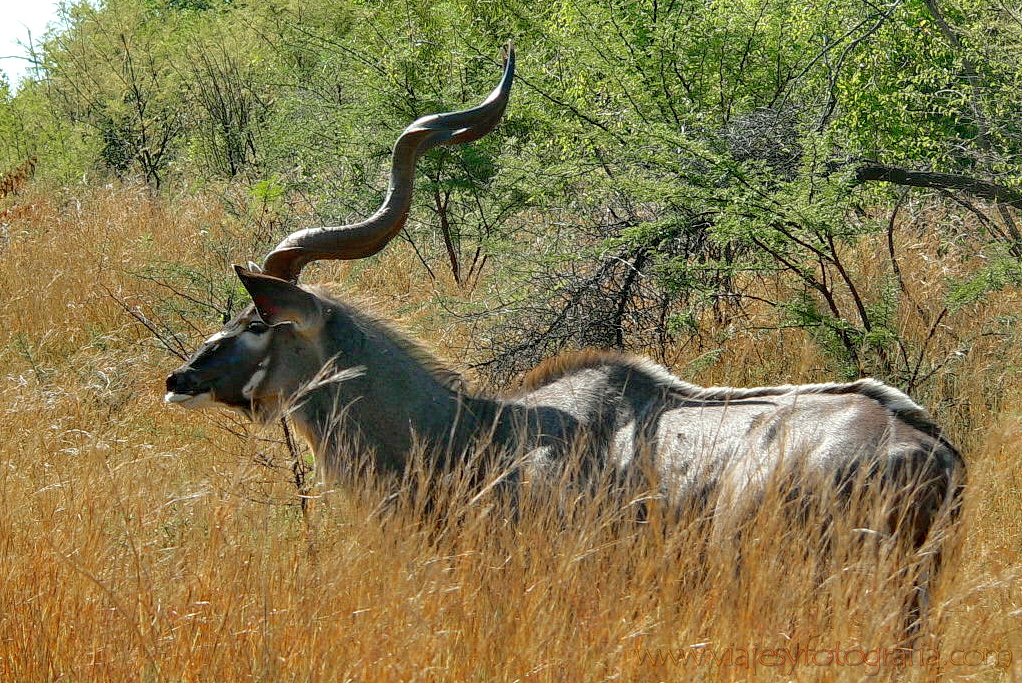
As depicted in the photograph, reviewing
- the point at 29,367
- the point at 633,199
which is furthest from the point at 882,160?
the point at 29,367

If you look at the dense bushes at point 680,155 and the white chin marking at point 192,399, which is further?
the dense bushes at point 680,155

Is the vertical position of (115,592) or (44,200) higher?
(44,200)

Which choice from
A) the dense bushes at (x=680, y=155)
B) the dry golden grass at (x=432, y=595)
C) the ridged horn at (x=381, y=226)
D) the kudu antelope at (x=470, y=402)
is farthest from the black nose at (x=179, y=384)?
the dense bushes at (x=680, y=155)

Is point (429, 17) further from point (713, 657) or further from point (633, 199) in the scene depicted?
point (713, 657)

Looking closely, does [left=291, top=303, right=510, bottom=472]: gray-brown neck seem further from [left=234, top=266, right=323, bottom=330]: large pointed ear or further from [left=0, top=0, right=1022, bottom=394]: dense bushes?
[left=0, top=0, right=1022, bottom=394]: dense bushes

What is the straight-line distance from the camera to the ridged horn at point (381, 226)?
480cm

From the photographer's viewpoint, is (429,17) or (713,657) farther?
(429,17)

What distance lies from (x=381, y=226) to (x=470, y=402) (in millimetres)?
823

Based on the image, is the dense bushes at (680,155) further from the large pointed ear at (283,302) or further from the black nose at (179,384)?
the black nose at (179,384)

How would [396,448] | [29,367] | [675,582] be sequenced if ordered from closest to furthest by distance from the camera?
[675,582], [396,448], [29,367]

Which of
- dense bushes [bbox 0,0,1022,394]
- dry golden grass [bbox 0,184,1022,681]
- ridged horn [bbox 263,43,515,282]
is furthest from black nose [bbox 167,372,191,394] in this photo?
dense bushes [bbox 0,0,1022,394]

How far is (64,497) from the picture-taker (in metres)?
4.32

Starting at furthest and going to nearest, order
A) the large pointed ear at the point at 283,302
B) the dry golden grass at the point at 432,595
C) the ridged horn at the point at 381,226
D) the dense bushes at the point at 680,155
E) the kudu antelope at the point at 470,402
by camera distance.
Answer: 1. the dense bushes at the point at 680,155
2. the ridged horn at the point at 381,226
3. the large pointed ear at the point at 283,302
4. the kudu antelope at the point at 470,402
5. the dry golden grass at the point at 432,595

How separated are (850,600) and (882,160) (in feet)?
14.9
